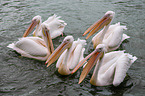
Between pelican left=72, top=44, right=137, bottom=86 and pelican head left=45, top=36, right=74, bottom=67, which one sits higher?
pelican head left=45, top=36, right=74, bottom=67

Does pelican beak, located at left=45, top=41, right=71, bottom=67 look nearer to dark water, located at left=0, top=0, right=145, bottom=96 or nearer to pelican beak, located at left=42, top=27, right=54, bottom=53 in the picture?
dark water, located at left=0, top=0, right=145, bottom=96

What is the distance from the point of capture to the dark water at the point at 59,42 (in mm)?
4590

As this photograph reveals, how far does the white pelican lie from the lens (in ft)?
18.1

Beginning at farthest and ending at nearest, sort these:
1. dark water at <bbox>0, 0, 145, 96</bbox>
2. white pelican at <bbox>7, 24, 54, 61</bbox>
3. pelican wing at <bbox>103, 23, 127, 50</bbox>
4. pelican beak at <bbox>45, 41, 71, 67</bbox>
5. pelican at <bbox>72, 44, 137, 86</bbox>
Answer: pelican wing at <bbox>103, 23, 127, 50</bbox> → white pelican at <bbox>7, 24, 54, 61</bbox> → pelican beak at <bbox>45, 41, 71, 67</bbox> → dark water at <bbox>0, 0, 145, 96</bbox> → pelican at <bbox>72, 44, 137, 86</bbox>

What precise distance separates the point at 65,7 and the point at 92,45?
3.41 m

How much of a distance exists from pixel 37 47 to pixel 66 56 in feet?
3.73

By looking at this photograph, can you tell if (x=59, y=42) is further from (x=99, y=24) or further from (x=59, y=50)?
(x=59, y=50)

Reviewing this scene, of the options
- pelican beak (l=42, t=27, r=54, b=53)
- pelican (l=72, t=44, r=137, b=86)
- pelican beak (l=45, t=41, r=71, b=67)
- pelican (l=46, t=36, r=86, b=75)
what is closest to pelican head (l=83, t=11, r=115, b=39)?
pelican (l=46, t=36, r=86, b=75)

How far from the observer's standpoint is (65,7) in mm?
9180

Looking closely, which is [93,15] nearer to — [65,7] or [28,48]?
[65,7]

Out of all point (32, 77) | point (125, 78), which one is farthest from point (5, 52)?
point (125, 78)

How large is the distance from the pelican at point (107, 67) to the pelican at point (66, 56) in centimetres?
41

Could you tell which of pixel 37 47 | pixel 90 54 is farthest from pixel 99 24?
pixel 37 47

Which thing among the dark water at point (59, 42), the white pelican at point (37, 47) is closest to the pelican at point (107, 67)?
the dark water at point (59, 42)
